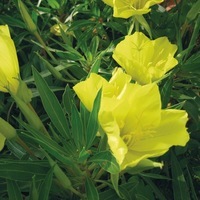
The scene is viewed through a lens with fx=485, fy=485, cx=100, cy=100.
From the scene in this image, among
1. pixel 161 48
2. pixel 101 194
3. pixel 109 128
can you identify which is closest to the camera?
pixel 109 128

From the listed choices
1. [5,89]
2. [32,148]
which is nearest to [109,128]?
[5,89]

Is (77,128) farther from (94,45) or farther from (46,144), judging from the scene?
(94,45)

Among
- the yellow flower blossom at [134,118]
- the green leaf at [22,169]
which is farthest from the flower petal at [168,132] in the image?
the green leaf at [22,169]

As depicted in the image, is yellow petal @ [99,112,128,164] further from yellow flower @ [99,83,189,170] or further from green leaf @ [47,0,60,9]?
green leaf @ [47,0,60,9]

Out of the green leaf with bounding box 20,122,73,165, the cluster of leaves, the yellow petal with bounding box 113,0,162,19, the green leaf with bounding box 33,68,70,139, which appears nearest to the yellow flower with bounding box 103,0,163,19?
the yellow petal with bounding box 113,0,162,19

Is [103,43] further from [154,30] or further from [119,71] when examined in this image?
[119,71]
